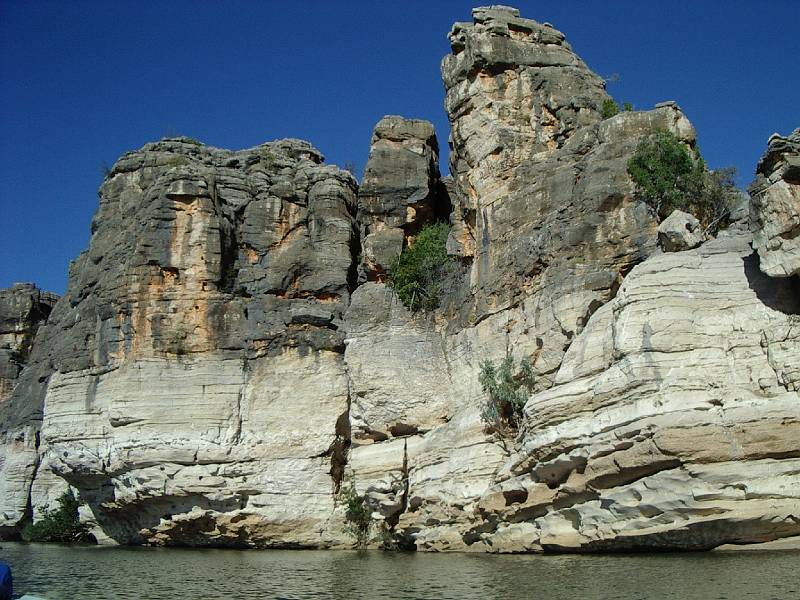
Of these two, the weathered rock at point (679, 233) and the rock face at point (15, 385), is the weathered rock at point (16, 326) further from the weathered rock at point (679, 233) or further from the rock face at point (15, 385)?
the weathered rock at point (679, 233)

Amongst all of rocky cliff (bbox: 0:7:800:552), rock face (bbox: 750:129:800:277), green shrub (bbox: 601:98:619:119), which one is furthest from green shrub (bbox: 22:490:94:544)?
rock face (bbox: 750:129:800:277)

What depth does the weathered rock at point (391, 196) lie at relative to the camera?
3172 centimetres

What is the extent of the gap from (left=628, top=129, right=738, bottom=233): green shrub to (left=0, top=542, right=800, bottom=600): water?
9.80m

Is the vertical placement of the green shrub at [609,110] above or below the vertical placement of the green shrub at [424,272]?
above

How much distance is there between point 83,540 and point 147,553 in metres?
9.25

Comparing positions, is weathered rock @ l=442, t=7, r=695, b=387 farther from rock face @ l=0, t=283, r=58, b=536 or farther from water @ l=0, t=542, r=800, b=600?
rock face @ l=0, t=283, r=58, b=536

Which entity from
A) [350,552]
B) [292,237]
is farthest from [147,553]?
[292,237]

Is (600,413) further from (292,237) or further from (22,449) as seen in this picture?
(22,449)

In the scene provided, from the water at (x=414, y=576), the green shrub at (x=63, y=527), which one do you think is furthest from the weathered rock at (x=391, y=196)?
the green shrub at (x=63, y=527)

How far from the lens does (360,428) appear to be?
28.3 m

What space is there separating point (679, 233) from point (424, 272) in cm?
1102

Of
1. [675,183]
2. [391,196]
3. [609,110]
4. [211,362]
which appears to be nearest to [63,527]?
[211,362]

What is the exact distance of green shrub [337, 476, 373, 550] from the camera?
90.1ft

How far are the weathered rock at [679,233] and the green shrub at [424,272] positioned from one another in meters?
9.56
